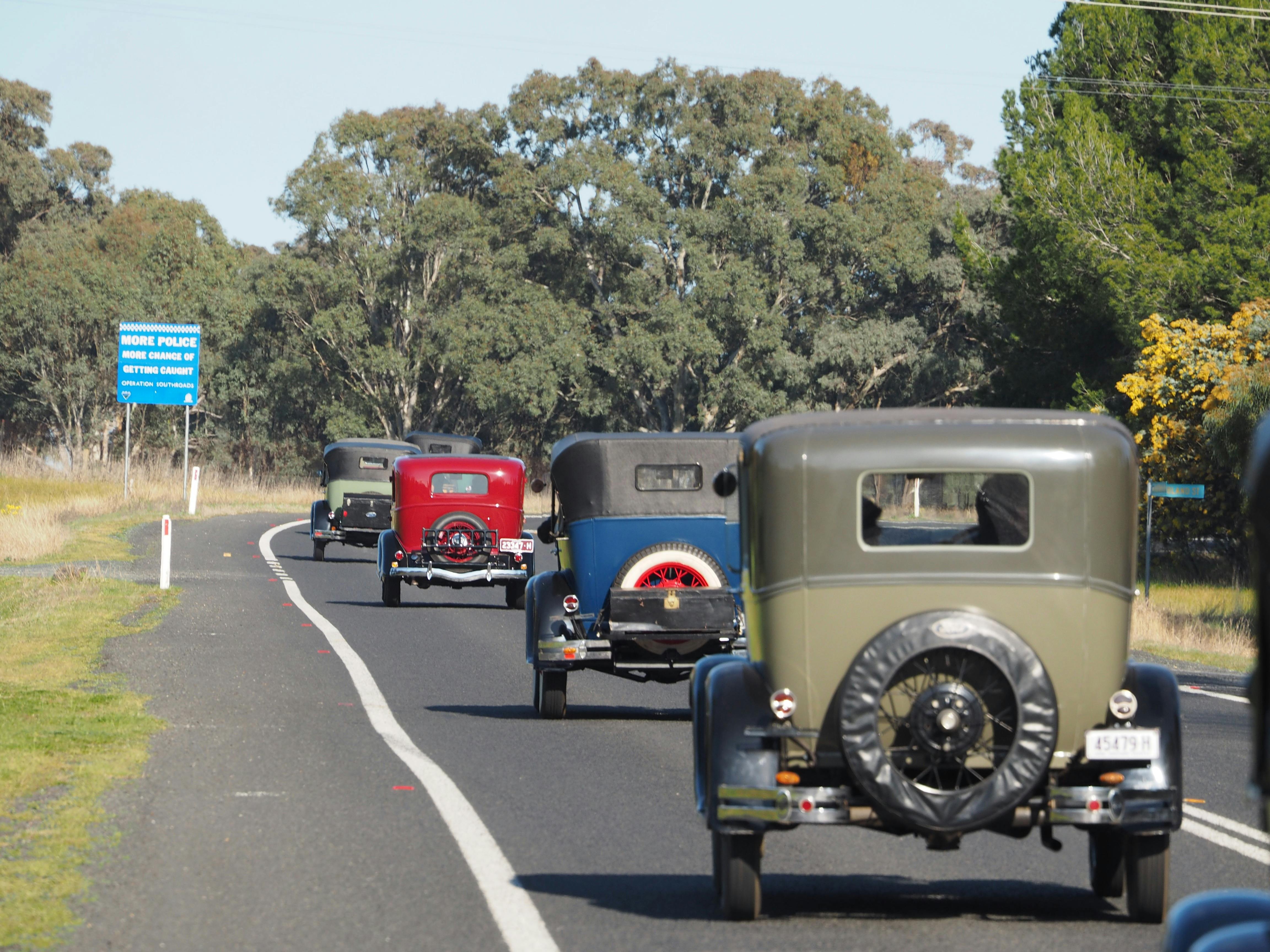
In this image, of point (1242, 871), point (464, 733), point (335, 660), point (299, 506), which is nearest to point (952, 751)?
point (1242, 871)

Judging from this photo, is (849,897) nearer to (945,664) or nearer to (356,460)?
(945,664)

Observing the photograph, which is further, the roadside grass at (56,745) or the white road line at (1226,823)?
the white road line at (1226,823)

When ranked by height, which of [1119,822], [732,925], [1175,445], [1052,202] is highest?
[1052,202]

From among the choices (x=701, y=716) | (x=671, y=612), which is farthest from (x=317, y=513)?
(x=701, y=716)

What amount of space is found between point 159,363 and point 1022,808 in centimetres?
3942

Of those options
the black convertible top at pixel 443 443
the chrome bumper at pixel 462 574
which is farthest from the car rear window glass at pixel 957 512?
the black convertible top at pixel 443 443

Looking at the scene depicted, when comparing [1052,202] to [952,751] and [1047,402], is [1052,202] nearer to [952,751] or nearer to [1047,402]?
[1047,402]

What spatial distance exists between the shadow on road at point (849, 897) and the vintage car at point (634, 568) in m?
5.24

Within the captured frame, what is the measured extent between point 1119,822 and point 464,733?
20.8 ft

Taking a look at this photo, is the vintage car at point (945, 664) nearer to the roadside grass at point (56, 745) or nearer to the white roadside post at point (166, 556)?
the roadside grass at point (56, 745)

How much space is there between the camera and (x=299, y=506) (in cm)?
5812

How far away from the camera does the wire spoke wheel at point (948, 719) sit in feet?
20.5

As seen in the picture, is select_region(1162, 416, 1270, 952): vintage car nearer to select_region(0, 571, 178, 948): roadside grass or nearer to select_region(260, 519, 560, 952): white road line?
select_region(260, 519, 560, 952): white road line

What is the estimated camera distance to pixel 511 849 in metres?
8.01
